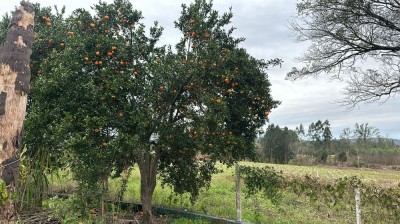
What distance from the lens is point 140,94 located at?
19.5ft

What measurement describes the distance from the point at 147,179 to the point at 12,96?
143 inches

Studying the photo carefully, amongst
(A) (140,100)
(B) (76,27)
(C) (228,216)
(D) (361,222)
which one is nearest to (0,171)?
(A) (140,100)

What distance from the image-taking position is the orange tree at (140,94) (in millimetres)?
5531

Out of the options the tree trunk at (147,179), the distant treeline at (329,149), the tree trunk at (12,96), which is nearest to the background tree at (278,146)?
the distant treeline at (329,149)

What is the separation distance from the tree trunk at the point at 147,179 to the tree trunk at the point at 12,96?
116 inches

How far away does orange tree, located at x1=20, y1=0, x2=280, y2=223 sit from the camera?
553 centimetres

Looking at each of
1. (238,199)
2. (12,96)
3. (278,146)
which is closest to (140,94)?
(12,96)

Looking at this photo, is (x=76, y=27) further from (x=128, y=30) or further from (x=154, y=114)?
(x=154, y=114)

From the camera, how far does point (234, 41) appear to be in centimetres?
692

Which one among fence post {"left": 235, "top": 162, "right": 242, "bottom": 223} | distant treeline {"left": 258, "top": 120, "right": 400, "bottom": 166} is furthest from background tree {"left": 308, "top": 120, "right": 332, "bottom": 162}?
fence post {"left": 235, "top": 162, "right": 242, "bottom": 223}

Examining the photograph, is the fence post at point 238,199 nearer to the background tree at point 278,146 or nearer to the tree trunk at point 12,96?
the tree trunk at point 12,96

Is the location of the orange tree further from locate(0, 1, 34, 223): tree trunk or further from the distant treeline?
the distant treeline

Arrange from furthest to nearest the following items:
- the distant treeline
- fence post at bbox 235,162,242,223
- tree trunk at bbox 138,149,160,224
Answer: the distant treeline
tree trunk at bbox 138,149,160,224
fence post at bbox 235,162,242,223

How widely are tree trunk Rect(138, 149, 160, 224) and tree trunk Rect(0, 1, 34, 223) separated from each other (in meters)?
2.96
